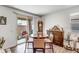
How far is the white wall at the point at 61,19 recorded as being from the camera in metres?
1.77

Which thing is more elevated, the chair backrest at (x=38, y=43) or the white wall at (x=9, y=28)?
the white wall at (x=9, y=28)

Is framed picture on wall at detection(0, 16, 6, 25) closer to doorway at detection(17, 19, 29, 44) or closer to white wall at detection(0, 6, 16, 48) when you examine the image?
white wall at detection(0, 6, 16, 48)

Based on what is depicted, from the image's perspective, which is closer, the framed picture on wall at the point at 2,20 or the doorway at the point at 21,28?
the framed picture on wall at the point at 2,20

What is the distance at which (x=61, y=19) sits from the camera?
1814 mm

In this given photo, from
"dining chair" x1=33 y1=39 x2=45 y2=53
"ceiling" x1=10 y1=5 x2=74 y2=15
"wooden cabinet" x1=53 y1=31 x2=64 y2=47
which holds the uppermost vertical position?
"ceiling" x1=10 y1=5 x2=74 y2=15

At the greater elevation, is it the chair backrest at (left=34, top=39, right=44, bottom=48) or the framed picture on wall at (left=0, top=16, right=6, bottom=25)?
the framed picture on wall at (left=0, top=16, right=6, bottom=25)

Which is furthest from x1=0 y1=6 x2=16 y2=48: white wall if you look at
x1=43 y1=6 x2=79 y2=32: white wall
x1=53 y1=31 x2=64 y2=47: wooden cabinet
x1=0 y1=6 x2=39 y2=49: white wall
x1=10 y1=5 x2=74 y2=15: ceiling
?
x1=53 y1=31 x2=64 y2=47: wooden cabinet

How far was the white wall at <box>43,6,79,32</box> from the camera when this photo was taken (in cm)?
177

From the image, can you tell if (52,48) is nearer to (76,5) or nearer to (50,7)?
(50,7)

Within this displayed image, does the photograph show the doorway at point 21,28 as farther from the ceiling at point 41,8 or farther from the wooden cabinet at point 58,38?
the wooden cabinet at point 58,38

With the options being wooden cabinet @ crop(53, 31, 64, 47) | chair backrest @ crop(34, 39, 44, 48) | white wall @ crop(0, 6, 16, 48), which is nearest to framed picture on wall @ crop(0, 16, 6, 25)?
white wall @ crop(0, 6, 16, 48)

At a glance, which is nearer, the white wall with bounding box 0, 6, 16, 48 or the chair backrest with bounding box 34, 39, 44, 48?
the white wall with bounding box 0, 6, 16, 48

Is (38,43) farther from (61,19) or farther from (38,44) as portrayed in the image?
(61,19)

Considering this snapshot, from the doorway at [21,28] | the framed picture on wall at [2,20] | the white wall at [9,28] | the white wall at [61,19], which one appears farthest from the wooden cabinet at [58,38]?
the framed picture on wall at [2,20]
